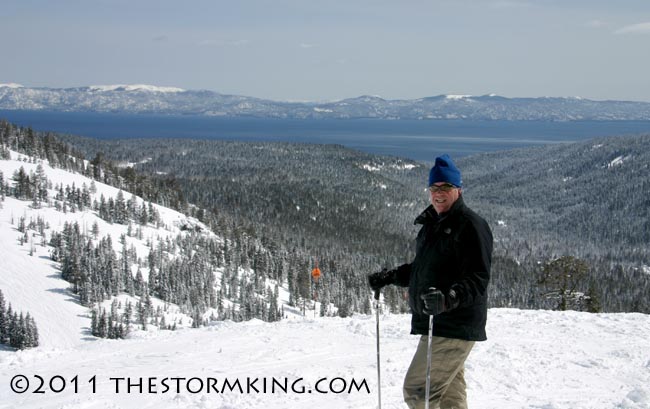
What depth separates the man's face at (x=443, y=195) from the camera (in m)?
5.62

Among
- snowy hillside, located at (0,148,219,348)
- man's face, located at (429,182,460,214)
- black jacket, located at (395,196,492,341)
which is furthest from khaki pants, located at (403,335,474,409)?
snowy hillside, located at (0,148,219,348)

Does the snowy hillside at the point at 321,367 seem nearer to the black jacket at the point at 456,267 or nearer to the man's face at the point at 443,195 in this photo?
the black jacket at the point at 456,267

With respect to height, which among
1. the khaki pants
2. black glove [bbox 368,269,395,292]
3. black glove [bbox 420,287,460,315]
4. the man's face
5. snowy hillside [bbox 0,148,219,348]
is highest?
the man's face

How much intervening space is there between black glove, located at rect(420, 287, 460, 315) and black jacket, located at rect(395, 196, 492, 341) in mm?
74

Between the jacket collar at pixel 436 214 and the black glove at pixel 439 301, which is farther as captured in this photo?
the jacket collar at pixel 436 214

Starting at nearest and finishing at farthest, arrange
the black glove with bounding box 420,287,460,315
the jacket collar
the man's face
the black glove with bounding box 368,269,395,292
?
the black glove with bounding box 420,287,460,315, the jacket collar, the man's face, the black glove with bounding box 368,269,395,292

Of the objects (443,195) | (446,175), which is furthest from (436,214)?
(446,175)

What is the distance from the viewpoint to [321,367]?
10.8 meters

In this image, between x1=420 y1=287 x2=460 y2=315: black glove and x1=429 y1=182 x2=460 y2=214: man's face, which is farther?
x1=429 y1=182 x2=460 y2=214: man's face

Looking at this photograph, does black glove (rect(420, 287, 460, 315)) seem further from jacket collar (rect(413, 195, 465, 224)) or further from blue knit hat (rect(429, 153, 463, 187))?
blue knit hat (rect(429, 153, 463, 187))

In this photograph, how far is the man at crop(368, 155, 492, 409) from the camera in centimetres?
524

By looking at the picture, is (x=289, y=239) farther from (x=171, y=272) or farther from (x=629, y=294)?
(x=629, y=294)

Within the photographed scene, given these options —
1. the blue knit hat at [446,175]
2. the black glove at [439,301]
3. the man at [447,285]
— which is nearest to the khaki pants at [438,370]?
the man at [447,285]

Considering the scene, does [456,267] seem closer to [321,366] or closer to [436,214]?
[436,214]
